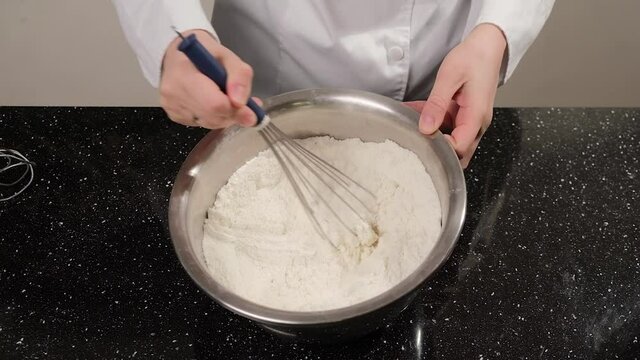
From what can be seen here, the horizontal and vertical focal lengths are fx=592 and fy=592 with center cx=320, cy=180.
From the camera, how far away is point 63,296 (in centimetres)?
64

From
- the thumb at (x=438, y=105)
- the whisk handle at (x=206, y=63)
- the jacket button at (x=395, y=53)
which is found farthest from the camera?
the jacket button at (x=395, y=53)

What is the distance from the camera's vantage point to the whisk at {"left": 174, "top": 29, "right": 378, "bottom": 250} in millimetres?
589

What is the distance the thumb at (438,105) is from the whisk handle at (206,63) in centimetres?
16

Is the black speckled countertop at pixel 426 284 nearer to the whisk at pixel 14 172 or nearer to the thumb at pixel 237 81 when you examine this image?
the whisk at pixel 14 172

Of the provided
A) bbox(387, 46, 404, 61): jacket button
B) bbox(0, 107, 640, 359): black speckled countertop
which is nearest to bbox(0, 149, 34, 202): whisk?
bbox(0, 107, 640, 359): black speckled countertop

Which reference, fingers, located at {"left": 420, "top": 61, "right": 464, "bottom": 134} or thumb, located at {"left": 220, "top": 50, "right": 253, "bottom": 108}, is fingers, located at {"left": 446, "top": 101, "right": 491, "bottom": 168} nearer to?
fingers, located at {"left": 420, "top": 61, "right": 464, "bottom": 134}

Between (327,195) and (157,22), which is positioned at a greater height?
(157,22)

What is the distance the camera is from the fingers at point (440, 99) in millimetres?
570

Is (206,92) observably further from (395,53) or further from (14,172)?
(14,172)

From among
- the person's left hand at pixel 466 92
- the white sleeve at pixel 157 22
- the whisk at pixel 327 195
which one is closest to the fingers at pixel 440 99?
the person's left hand at pixel 466 92

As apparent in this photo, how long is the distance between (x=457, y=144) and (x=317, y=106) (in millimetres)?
154

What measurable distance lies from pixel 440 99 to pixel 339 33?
18 centimetres

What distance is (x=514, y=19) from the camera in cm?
66

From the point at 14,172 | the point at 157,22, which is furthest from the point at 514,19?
the point at 14,172
